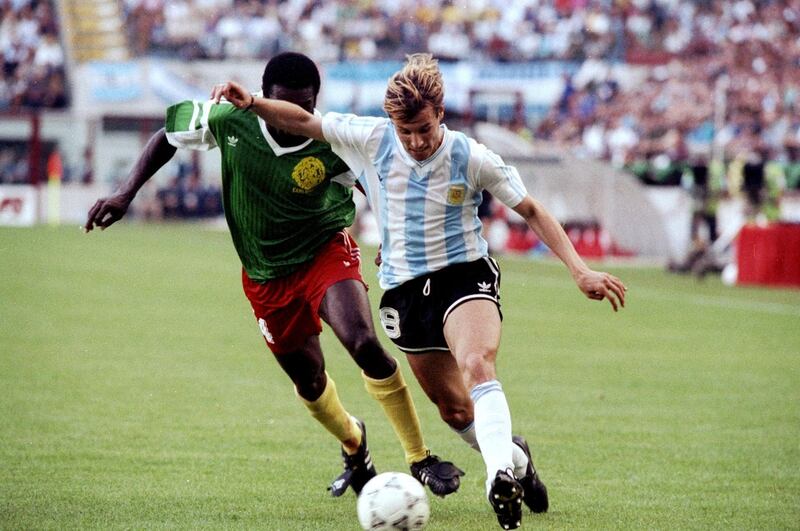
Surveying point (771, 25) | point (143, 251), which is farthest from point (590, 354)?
point (771, 25)

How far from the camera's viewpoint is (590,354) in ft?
43.1

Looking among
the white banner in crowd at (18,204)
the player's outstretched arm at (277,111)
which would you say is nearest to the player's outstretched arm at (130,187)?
the player's outstretched arm at (277,111)

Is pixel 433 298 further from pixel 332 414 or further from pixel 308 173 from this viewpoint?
pixel 332 414

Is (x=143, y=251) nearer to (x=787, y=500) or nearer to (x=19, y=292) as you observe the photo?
(x=19, y=292)

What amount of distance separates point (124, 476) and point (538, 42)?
103 ft

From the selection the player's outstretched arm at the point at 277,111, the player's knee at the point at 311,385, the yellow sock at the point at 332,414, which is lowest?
the yellow sock at the point at 332,414

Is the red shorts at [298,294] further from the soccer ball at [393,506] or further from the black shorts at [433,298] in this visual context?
the soccer ball at [393,506]

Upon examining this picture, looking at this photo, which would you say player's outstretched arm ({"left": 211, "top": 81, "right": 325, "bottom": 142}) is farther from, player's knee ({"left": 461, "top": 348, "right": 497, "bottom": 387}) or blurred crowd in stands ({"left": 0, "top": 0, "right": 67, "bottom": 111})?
blurred crowd in stands ({"left": 0, "top": 0, "right": 67, "bottom": 111})

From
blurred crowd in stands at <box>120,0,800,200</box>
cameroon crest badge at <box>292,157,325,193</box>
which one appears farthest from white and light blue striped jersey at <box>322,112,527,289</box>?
blurred crowd in stands at <box>120,0,800,200</box>

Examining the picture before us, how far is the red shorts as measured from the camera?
6.71 m

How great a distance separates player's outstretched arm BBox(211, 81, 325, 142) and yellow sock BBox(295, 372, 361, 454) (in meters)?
1.40

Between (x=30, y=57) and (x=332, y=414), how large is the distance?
35351 millimetres

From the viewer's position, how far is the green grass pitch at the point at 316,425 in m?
6.36

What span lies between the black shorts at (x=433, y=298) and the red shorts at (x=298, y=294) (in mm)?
536
